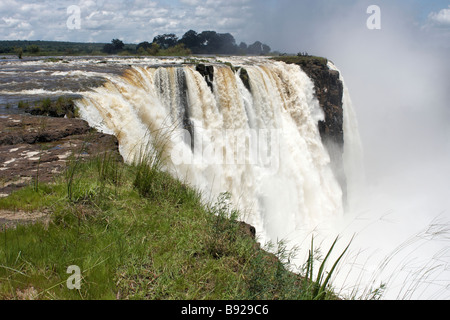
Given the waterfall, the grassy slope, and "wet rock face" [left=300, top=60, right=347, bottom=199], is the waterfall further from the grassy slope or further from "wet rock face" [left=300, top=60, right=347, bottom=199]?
the grassy slope

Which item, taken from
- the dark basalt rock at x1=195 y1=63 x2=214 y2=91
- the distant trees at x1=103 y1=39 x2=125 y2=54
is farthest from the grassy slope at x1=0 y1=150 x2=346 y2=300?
the distant trees at x1=103 y1=39 x2=125 y2=54

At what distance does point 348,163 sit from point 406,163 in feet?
58.9

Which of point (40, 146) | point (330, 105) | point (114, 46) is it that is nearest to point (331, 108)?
point (330, 105)

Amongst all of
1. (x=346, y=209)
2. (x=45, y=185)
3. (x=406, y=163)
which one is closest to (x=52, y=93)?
(x=45, y=185)

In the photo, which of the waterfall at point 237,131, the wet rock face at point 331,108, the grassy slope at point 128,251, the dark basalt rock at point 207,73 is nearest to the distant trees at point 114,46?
the wet rock face at point 331,108

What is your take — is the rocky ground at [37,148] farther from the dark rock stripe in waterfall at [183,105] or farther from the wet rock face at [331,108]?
the wet rock face at [331,108]

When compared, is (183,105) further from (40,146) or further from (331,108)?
(331,108)

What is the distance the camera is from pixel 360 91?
4891cm

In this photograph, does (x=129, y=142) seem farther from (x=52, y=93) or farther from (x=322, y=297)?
(x=322, y=297)

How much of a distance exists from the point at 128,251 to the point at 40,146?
3271 millimetres

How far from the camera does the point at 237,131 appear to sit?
12.1 meters

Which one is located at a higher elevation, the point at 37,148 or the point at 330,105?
the point at 330,105

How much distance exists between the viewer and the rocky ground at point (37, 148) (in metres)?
3.64

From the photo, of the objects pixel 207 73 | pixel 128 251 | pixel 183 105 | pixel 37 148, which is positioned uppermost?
pixel 207 73
